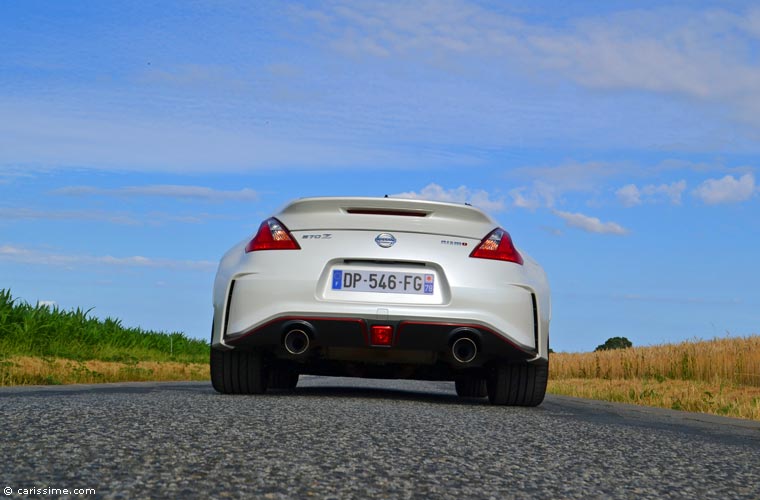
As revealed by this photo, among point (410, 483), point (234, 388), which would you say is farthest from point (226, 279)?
point (410, 483)

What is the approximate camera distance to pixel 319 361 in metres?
6.66

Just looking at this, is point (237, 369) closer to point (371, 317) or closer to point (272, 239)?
point (272, 239)

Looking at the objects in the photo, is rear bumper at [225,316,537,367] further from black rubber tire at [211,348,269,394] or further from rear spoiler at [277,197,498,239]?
rear spoiler at [277,197,498,239]

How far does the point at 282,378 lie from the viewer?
24.7 ft

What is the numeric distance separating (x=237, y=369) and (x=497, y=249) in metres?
2.02

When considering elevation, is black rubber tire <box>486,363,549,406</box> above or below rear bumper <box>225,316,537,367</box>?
A: below

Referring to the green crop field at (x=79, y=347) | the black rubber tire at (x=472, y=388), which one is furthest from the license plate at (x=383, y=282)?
the green crop field at (x=79, y=347)

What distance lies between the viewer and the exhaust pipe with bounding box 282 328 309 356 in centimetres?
607

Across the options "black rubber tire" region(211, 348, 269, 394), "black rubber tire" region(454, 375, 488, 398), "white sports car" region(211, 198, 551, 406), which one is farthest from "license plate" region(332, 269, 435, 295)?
"black rubber tire" region(454, 375, 488, 398)

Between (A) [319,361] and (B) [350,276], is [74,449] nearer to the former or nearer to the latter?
(B) [350,276]

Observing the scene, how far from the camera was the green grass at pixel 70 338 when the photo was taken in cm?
1622

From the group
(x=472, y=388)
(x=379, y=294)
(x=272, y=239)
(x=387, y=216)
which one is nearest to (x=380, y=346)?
(x=379, y=294)

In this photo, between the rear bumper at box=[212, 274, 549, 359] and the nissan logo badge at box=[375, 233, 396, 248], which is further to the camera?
A: the nissan logo badge at box=[375, 233, 396, 248]

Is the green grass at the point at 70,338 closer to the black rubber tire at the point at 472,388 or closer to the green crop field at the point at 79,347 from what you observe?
the green crop field at the point at 79,347
